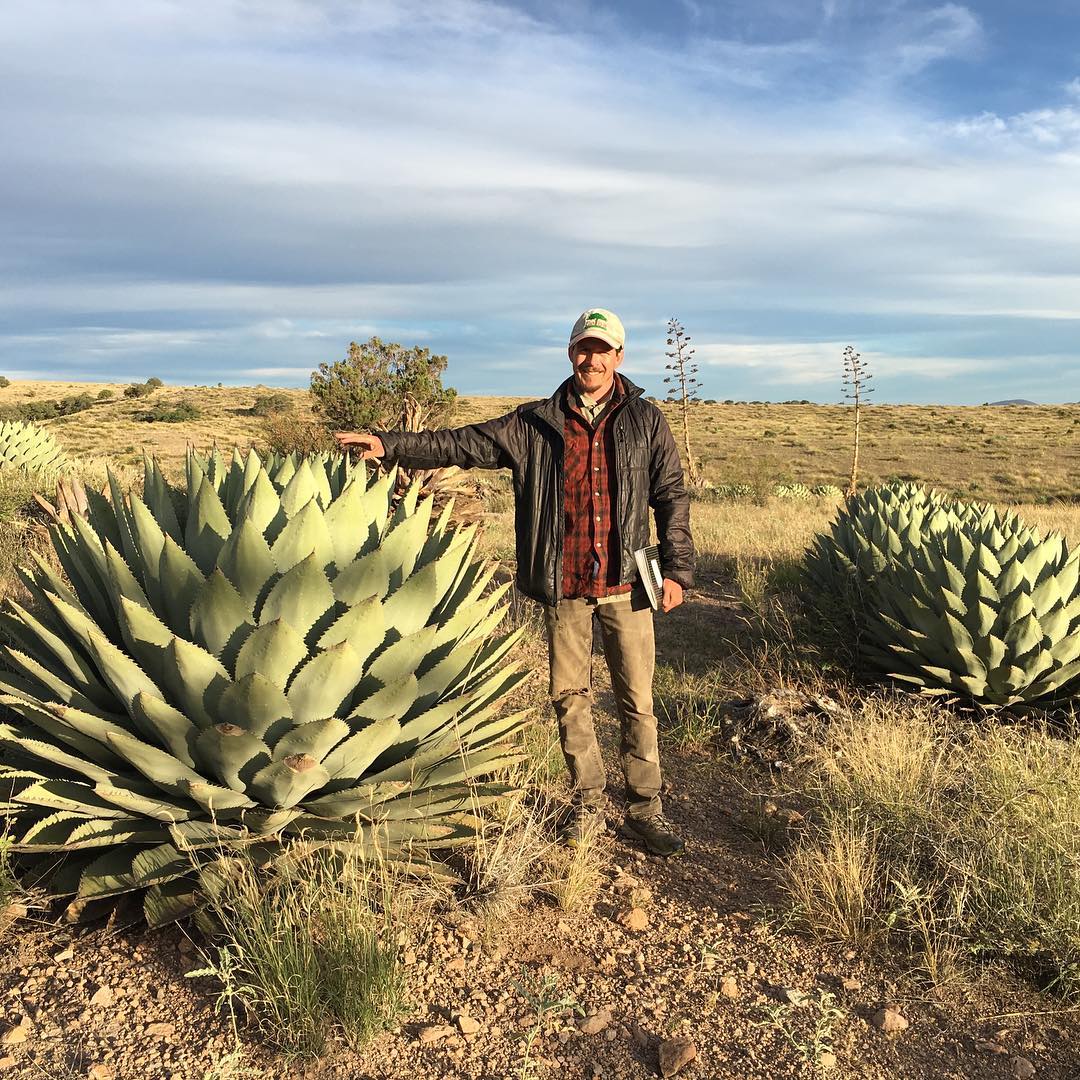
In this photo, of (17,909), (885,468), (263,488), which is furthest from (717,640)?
(885,468)

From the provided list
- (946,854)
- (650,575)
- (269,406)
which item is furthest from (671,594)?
(269,406)

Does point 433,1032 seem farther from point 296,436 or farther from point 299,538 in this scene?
point 296,436

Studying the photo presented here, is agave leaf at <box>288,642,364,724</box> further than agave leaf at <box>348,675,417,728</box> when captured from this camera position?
No

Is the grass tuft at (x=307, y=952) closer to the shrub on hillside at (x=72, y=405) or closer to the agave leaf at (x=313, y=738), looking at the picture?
the agave leaf at (x=313, y=738)

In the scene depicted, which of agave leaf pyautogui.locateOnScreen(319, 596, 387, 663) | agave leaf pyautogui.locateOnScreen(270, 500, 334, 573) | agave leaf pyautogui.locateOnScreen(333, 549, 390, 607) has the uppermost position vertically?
agave leaf pyautogui.locateOnScreen(270, 500, 334, 573)

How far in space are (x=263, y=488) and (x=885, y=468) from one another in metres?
31.7

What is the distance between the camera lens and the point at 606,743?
4.79 metres

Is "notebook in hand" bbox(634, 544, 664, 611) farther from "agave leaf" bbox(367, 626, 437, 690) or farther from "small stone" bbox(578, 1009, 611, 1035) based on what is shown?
"small stone" bbox(578, 1009, 611, 1035)

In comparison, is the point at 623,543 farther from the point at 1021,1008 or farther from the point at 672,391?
the point at 672,391

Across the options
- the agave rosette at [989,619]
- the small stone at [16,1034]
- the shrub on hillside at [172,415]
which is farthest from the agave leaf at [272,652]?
the shrub on hillside at [172,415]

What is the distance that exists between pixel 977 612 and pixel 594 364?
307 centimetres

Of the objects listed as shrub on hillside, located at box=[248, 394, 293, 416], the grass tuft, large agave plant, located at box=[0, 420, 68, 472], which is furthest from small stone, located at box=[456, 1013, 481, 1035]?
shrub on hillside, located at box=[248, 394, 293, 416]

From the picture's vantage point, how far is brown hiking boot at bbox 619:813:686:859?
350 centimetres

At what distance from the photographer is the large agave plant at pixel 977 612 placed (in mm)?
5074
